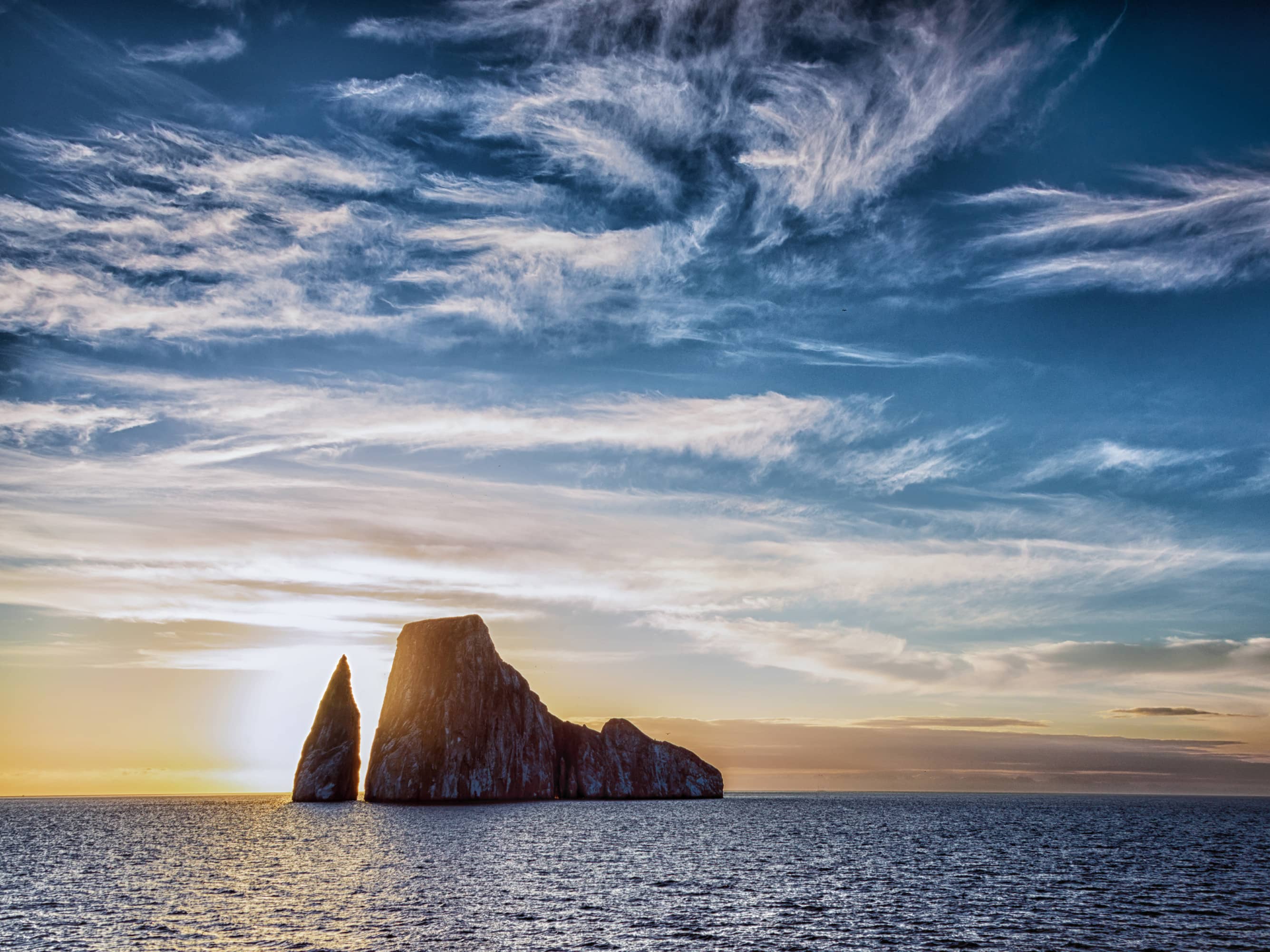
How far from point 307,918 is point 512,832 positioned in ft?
189

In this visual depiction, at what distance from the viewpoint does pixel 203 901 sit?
54.6 metres

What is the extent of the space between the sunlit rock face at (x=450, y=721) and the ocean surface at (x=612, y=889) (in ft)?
131

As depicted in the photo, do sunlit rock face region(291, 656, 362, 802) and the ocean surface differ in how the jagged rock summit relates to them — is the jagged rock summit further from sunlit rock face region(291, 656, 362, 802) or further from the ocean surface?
the ocean surface

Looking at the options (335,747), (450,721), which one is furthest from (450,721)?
(335,747)

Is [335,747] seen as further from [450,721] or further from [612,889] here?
[612,889]

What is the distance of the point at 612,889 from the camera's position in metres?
60.2

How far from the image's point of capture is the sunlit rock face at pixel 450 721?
16038cm

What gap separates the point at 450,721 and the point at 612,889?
107832 millimetres

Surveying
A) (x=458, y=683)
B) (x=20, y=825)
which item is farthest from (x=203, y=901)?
(x=20, y=825)

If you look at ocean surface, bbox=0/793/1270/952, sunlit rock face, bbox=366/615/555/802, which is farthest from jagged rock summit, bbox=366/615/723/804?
ocean surface, bbox=0/793/1270/952

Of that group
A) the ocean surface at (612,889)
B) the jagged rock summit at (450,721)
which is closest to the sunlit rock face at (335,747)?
the jagged rock summit at (450,721)

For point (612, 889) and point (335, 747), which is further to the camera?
point (335, 747)

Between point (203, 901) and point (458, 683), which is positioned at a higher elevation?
point (458, 683)

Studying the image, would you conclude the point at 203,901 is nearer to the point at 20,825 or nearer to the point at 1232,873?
the point at 1232,873
